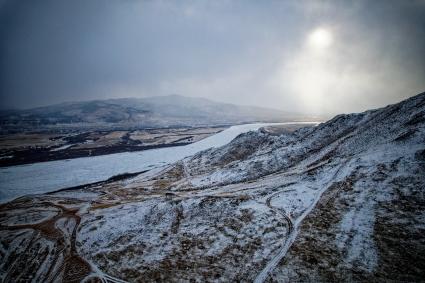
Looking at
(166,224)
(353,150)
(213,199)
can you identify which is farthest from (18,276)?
(353,150)

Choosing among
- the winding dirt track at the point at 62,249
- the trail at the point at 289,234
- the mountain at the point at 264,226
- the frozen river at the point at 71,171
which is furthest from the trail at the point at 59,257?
the frozen river at the point at 71,171

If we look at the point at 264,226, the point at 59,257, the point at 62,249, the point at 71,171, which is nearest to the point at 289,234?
the point at 264,226

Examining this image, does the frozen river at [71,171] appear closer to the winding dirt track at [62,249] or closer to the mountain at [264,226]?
the mountain at [264,226]

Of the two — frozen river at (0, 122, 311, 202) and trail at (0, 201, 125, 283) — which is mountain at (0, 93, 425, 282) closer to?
trail at (0, 201, 125, 283)

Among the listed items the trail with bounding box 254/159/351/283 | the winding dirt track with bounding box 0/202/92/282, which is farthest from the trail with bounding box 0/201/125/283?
the trail with bounding box 254/159/351/283

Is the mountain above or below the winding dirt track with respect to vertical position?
above

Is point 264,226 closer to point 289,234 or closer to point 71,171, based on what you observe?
point 289,234
